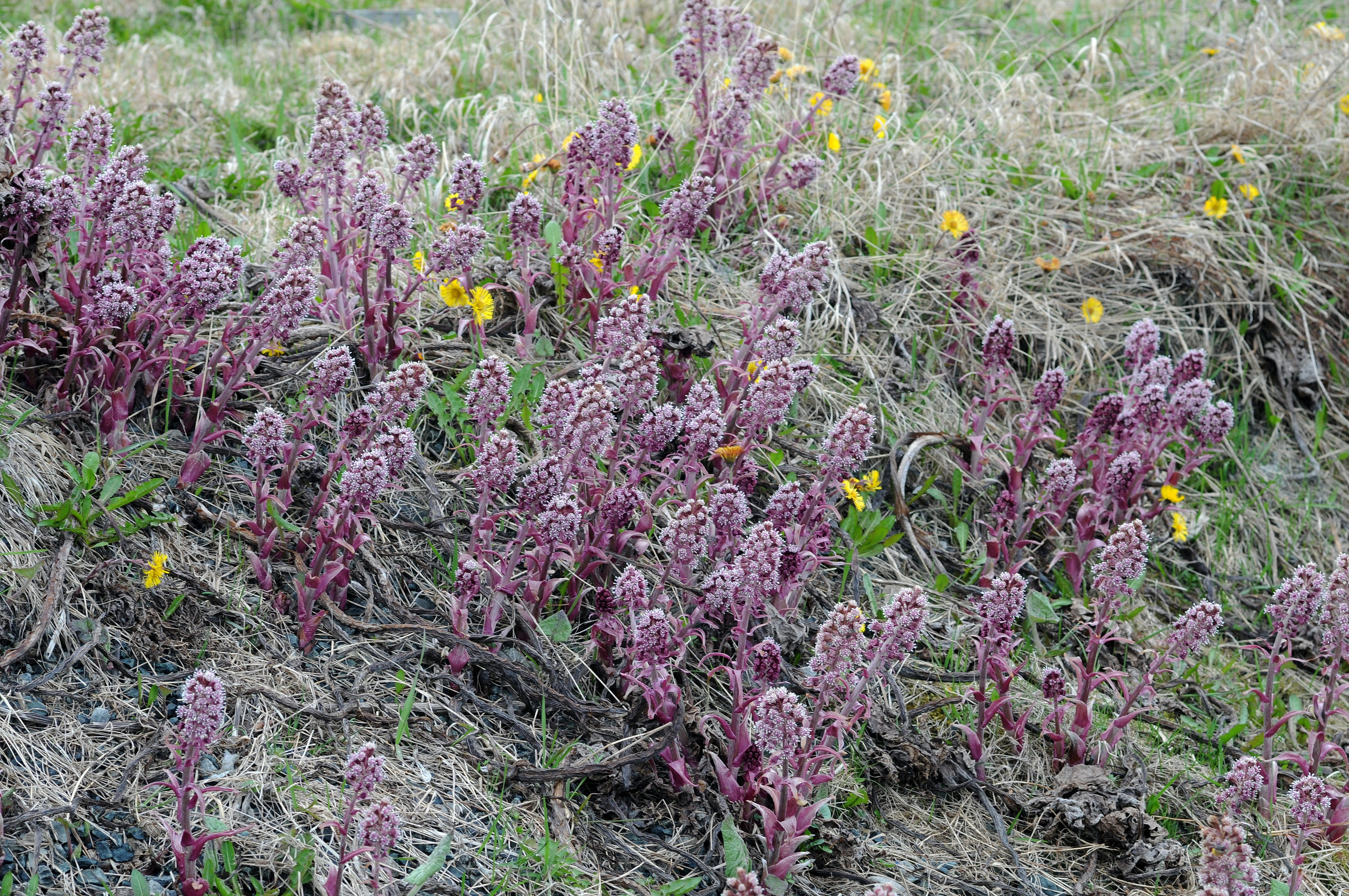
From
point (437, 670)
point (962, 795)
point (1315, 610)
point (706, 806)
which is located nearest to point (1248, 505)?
point (1315, 610)

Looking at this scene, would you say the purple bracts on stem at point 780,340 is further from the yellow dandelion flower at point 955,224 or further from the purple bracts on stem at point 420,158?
the yellow dandelion flower at point 955,224

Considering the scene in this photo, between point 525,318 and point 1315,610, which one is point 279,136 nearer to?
point 525,318

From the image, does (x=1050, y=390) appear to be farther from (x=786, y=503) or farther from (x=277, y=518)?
(x=277, y=518)

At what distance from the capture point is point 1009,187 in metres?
4.83

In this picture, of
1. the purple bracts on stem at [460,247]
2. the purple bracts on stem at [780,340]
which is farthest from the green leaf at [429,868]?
the purple bracts on stem at [460,247]

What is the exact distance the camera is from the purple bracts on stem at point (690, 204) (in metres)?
3.40

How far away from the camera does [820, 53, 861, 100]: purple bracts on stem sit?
4.16 m

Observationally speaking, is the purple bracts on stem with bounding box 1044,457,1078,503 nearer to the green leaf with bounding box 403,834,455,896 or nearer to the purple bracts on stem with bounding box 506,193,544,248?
the purple bracts on stem with bounding box 506,193,544,248

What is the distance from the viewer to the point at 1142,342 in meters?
3.89

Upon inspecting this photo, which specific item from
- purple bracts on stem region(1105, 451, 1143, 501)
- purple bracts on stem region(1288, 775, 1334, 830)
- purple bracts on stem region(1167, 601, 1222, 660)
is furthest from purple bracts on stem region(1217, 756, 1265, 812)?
purple bracts on stem region(1105, 451, 1143, 501)

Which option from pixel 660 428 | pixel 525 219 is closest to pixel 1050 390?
pixel 660 428

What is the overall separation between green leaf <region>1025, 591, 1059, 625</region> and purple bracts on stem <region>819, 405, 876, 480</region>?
3.07 feet

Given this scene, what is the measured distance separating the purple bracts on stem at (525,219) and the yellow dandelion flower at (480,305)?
0.22 m

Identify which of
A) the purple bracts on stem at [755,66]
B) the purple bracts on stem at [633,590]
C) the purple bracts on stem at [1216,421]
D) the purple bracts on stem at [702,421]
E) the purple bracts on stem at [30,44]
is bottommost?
the purple bracts on stem at [1216,421]
